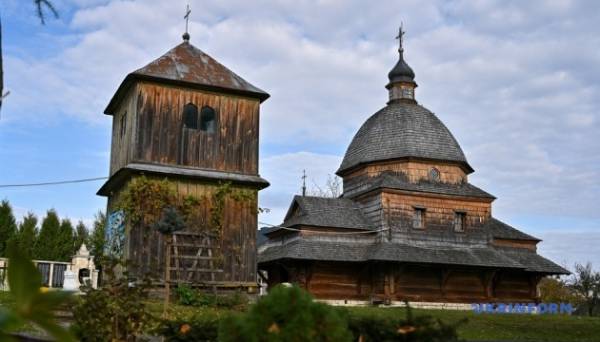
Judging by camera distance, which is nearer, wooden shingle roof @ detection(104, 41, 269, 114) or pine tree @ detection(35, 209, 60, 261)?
wooden shingle roof @ detection(104, 41, 269, 114)

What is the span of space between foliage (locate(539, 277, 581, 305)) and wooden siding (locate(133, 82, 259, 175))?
35703 millimetres

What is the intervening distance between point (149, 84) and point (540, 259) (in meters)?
20.9

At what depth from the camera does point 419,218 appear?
29.2 meters

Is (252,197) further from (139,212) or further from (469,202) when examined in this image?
(469,202)

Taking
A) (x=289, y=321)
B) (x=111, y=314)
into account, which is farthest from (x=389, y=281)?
(x=289, y=321)

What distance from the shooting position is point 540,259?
1250 inches

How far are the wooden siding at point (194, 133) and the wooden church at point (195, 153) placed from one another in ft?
0.09

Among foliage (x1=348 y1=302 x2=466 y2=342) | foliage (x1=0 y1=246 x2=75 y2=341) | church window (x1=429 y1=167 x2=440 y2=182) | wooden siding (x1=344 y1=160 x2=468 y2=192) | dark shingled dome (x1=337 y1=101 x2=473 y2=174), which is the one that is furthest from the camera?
dark shingled dome (x1=337 y1=101 x2=473 y2=174)

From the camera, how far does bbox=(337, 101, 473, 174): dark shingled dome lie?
99.9 feet

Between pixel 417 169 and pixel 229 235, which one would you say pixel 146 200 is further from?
pixel 417 169

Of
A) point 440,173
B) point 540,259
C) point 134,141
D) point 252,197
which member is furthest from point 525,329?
point 540,259

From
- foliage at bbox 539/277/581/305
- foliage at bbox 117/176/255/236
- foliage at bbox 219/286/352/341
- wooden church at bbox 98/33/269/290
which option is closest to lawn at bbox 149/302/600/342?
wooden church at bbox 98/33/269/290

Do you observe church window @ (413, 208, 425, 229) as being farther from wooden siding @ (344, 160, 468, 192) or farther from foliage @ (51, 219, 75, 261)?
foliage @ (51, 219, 75, 261)

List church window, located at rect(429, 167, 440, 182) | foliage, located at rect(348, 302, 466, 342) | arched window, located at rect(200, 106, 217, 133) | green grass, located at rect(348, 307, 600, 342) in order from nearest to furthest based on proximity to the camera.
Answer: foliage, located at rect(348, 302, 466, 342) < green grass, located at rect(348, 307, 600, 342) < arched window, located at rect(200, 106, 217, 133) < church window, located at rect(429, 167, 440, 182)
